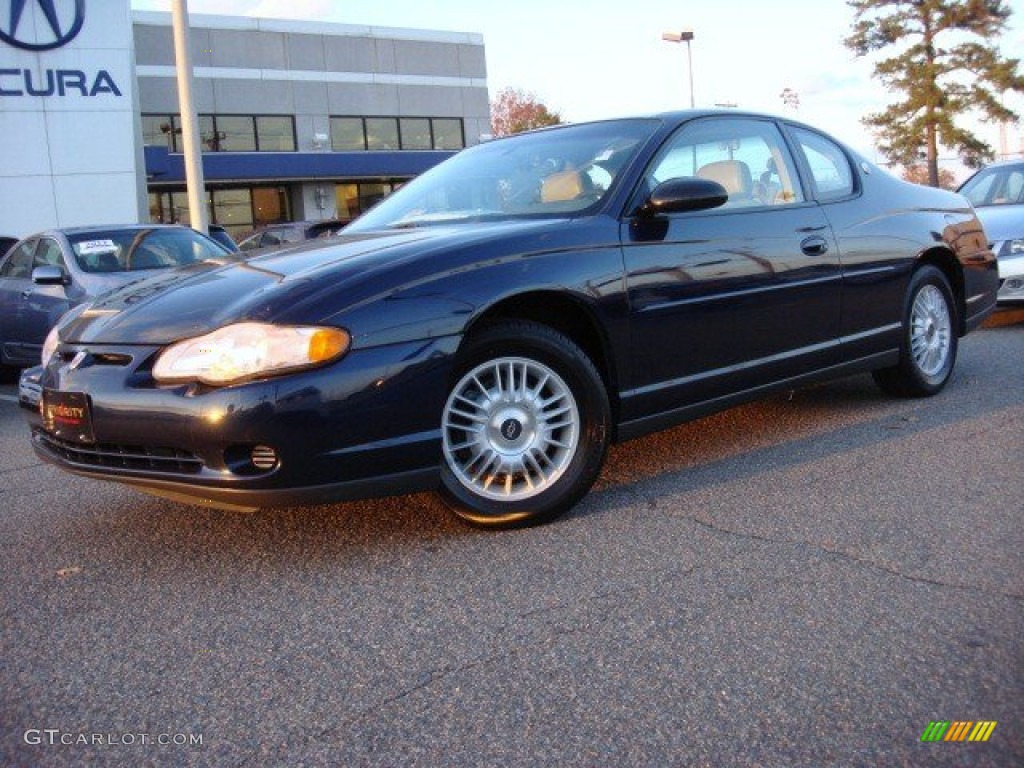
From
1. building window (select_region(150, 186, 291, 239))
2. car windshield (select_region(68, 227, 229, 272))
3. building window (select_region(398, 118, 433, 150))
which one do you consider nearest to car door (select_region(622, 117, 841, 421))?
car windshield (select_region(68, 227, 229, 272))

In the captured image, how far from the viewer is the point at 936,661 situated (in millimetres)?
2363

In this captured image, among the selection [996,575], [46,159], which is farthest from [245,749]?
[46,159]

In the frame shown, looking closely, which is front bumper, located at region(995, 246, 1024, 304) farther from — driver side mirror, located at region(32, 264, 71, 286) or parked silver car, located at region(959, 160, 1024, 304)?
driver side mirror, located at region(32, 264, 71, 286)

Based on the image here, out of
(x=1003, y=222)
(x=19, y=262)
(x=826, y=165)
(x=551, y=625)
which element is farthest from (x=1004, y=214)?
(x=19, y=262)

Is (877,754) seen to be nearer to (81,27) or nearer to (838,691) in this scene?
(838,691)

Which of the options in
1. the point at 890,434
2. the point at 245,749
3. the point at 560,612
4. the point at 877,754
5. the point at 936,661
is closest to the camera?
the point at 877,754

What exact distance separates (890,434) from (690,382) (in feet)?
4.17

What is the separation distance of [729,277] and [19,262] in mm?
7411

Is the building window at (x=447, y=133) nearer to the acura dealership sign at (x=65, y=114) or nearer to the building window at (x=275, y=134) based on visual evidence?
the building window at (x=275, y=134)

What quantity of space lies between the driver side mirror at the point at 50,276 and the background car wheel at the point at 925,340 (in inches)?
243

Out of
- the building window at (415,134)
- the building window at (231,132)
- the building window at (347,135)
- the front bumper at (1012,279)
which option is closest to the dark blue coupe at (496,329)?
the front bumper at (1012,279)

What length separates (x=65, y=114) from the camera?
18.6m

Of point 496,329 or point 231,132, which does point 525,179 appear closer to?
point 496,329

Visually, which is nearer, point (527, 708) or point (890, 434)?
point (527, 708)
